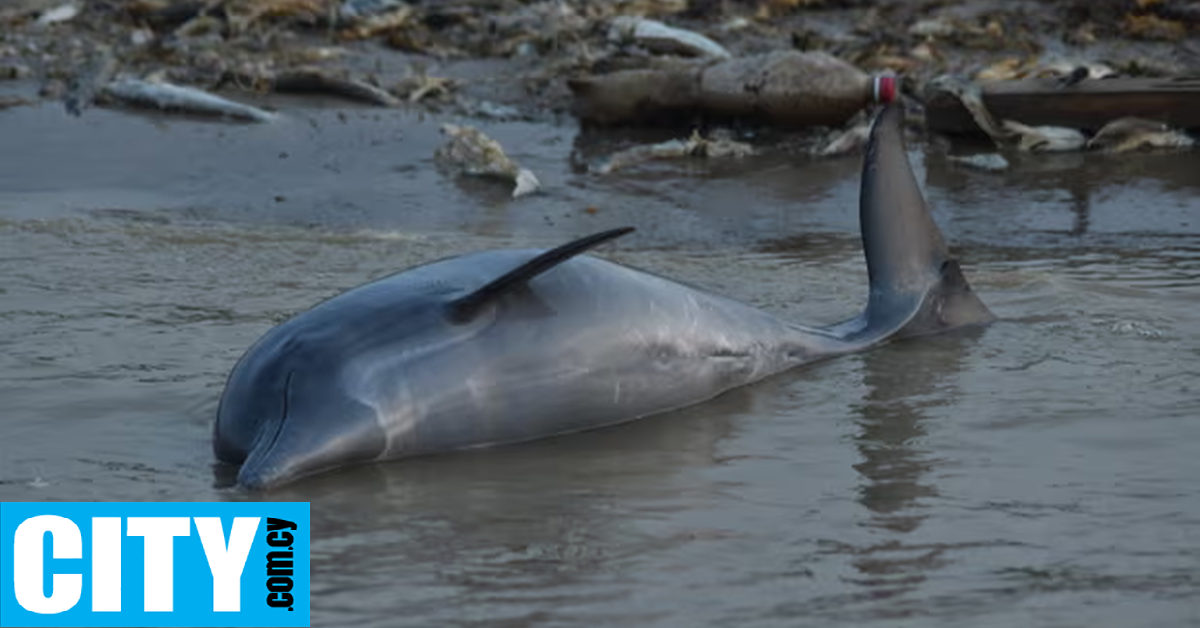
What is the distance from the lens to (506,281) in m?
6.09

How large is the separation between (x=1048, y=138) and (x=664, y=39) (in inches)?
154

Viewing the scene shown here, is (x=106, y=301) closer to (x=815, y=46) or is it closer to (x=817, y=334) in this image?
(x=817, y=334)

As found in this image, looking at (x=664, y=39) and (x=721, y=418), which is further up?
(x=721, y=418)

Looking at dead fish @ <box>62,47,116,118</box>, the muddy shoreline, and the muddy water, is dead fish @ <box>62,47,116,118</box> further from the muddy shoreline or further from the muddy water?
the muddy water

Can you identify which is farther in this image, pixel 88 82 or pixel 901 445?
pixel 88 82

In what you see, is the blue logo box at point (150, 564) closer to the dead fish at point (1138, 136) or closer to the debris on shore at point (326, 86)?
the dead fish at point (1138, 136)

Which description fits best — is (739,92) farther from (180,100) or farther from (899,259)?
(899,259)

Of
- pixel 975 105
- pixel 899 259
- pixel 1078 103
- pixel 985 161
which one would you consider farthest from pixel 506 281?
pixel 1078 103

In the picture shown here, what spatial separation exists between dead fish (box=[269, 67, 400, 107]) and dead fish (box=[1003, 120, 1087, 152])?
4.28 metres

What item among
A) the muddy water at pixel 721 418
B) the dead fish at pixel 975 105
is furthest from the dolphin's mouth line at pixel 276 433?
the dead fish at pixel 975 105

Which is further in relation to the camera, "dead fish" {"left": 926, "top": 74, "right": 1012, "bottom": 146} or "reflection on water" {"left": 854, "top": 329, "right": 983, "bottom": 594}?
"dead fish" {"left": 926, "top": 74, "right": 1012, "bottom": 146}

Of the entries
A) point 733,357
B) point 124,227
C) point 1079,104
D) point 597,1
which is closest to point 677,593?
point 733,357

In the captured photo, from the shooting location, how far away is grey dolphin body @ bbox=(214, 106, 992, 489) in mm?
5867

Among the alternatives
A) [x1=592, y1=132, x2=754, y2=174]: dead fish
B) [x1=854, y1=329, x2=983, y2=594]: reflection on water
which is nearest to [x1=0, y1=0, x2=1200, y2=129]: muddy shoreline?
[x1=592, y1=132, x2=754, y2=174]: dead fish
